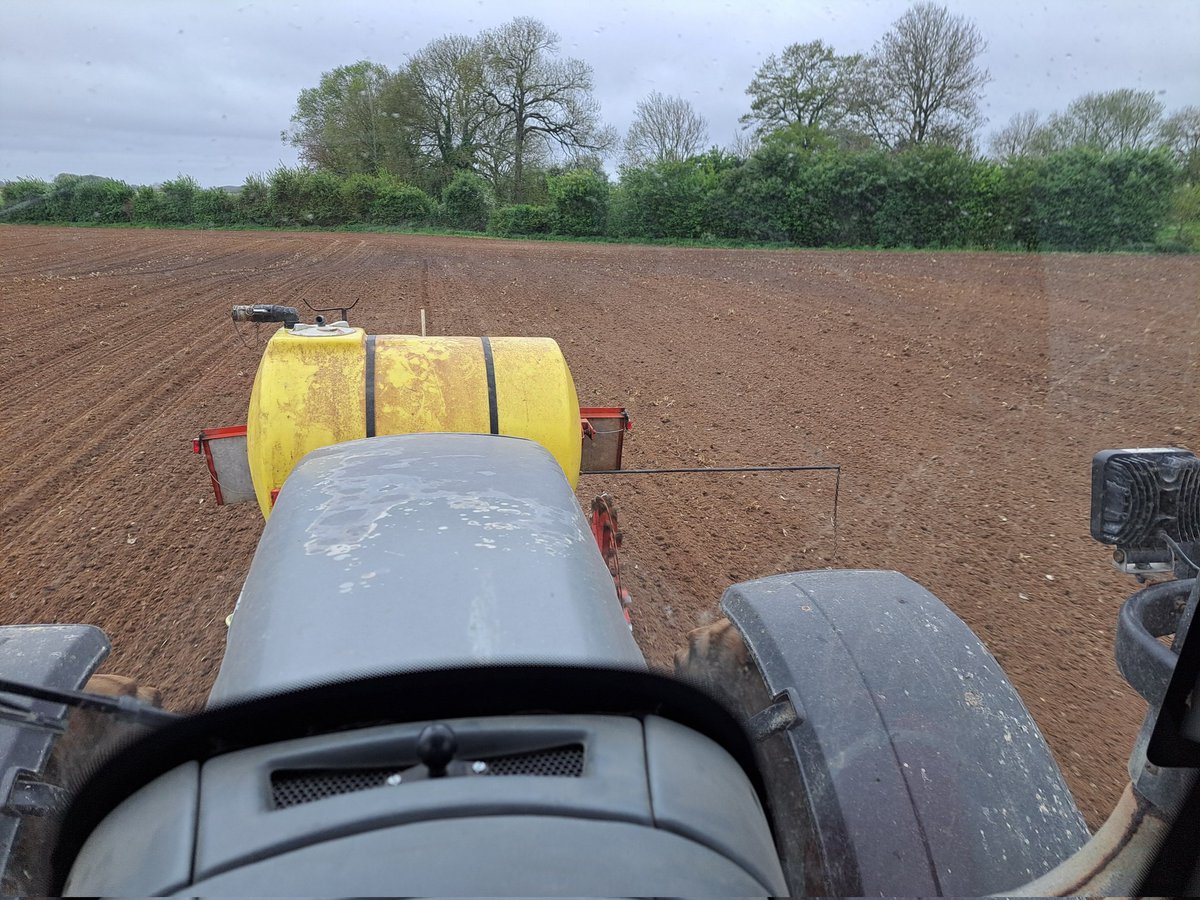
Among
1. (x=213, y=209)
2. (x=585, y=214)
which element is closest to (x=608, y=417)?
(x=585, y=214)

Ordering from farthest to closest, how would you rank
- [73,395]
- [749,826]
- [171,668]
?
[73,395] → [171,668] → [749,826]

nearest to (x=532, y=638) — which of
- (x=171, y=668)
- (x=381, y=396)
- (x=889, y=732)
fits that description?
(x=889, y=732)

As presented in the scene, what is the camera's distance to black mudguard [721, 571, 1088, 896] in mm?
1478

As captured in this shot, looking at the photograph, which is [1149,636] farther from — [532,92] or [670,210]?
[670,210]

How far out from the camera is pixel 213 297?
14.4 m

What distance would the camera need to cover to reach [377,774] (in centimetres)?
98

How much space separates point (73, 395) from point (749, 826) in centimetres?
866

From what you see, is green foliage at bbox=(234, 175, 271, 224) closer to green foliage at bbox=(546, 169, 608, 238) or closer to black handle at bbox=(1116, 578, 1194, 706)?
green foliage at bbox=(546, 169, 608, 238)

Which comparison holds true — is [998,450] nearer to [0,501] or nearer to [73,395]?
[0,501]

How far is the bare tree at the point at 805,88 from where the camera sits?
3270 mm

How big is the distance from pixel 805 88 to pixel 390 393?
2177mm

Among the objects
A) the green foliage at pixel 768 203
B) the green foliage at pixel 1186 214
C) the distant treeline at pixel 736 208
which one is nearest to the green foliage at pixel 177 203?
the distant treeline at pixel 736 208

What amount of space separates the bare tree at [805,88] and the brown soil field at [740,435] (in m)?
2.32

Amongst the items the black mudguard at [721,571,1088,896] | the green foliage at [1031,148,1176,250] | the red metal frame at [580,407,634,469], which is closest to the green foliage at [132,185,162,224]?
the green foliage at [1031,148,1176,250]
